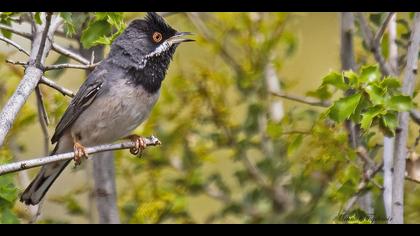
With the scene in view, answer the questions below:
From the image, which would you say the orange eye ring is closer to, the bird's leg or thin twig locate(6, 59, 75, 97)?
the bird's leg

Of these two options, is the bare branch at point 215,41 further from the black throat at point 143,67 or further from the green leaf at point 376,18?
the black throat at point 143,67

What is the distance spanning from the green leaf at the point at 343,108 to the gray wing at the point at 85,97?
1378 mm

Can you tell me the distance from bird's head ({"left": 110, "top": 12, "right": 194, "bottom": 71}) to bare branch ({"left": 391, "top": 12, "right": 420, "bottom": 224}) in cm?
127

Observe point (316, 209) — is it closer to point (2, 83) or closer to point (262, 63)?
point (262, 63)

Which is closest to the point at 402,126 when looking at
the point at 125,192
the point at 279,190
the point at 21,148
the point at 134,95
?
the point at 134,95

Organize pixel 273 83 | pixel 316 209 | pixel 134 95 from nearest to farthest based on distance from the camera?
1. pixel 134 95
2. pixel 316 209
3. pixel 273 83

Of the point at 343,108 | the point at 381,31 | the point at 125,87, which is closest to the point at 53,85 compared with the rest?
the point at 125,87

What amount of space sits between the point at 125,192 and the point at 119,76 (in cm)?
164

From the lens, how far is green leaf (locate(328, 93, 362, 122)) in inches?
156

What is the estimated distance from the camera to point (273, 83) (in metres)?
6.34

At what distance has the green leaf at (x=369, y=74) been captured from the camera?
4.05 metres

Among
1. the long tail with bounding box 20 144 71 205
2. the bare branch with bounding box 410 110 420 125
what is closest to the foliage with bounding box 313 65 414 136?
the bare branch with bounding box 410 110 420 125

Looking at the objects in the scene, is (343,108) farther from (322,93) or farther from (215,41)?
(215,41)

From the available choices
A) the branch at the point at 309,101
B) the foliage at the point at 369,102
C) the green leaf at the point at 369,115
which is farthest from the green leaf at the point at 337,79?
the branch at the point at 309,101
